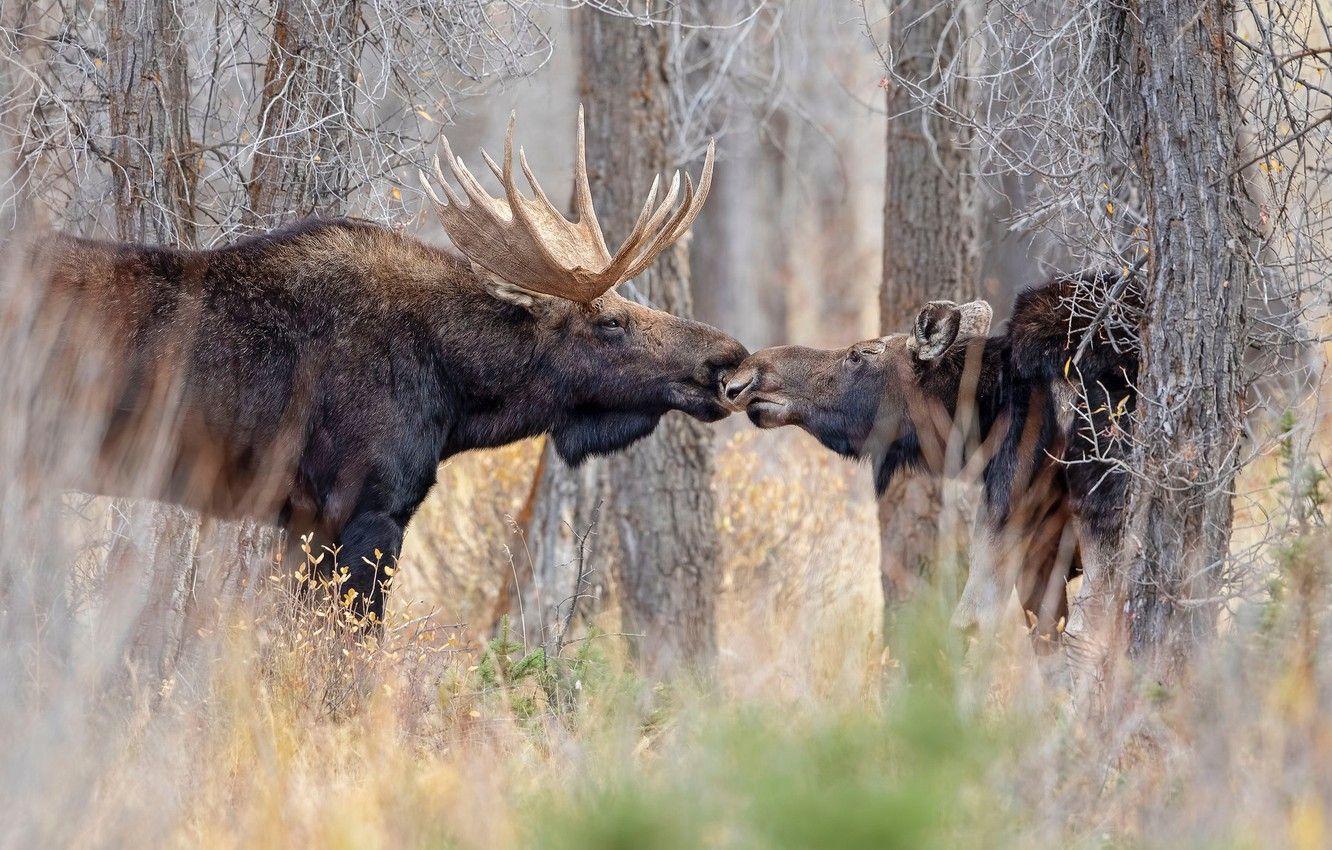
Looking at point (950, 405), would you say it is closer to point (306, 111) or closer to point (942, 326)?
point (942, 326)

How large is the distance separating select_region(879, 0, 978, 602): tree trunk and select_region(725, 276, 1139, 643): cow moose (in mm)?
1344

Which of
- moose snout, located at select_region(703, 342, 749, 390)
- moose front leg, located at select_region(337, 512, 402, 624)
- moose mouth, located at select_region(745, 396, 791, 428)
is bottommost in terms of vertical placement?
moose front leg, located at select_region(337, 512, 402, 624)

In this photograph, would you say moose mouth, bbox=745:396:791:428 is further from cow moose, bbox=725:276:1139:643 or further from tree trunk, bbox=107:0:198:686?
tree trunk, bbox=107:0:198:686

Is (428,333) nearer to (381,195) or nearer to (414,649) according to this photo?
(381,195)

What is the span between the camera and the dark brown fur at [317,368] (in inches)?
236

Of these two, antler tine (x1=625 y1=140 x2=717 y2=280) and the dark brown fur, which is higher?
Result: antler tine (x1=625 y1=140 x2=717 y2=280)

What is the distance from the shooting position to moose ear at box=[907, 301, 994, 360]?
23.4 ft

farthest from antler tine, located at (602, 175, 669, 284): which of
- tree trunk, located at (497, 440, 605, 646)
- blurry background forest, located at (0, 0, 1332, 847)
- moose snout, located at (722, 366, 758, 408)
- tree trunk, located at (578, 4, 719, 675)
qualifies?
tree trunk, located at (497, 440, 605, 646)

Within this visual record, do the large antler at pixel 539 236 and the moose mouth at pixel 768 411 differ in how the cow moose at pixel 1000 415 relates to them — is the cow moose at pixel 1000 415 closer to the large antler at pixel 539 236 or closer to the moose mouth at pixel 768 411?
the moose mouth at pixel 768 411

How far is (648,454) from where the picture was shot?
9516mm

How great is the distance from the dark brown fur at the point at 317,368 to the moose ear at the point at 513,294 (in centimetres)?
2

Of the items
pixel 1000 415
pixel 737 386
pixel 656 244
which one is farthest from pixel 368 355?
pixel 1000 415

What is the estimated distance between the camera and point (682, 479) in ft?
31.4

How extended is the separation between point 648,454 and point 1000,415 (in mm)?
3017
